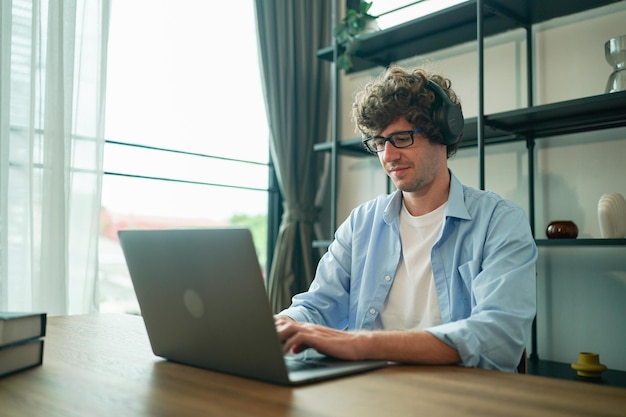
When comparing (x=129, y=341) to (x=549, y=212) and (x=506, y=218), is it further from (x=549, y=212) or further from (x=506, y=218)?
(x=549, y=212)

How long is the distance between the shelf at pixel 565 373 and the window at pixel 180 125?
1.73 metres

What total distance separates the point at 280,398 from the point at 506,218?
836mm

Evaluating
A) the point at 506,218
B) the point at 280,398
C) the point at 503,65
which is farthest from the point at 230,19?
the point at 280,398

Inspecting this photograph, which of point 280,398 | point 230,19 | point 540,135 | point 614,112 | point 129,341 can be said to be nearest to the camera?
point 280,398

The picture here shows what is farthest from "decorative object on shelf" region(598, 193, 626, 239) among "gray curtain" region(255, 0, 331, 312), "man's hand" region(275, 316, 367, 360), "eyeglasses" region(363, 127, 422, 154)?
"gray curtain" region(255, 0, 331, 312)

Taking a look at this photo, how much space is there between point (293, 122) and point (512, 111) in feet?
4.77

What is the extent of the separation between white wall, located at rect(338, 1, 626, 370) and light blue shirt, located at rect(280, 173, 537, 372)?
1151 millimetres

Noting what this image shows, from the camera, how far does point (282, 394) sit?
2.50 feet

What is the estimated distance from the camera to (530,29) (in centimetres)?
260

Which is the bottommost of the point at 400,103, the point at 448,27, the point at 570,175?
the point at 570,175

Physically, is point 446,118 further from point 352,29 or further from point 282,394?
point 352,29

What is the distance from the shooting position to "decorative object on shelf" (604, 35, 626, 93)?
2146 millimetres

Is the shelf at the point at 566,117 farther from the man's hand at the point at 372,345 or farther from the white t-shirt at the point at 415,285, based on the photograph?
the man's hand at the point at 372,345

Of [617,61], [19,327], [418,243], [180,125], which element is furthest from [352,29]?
[19,327]
